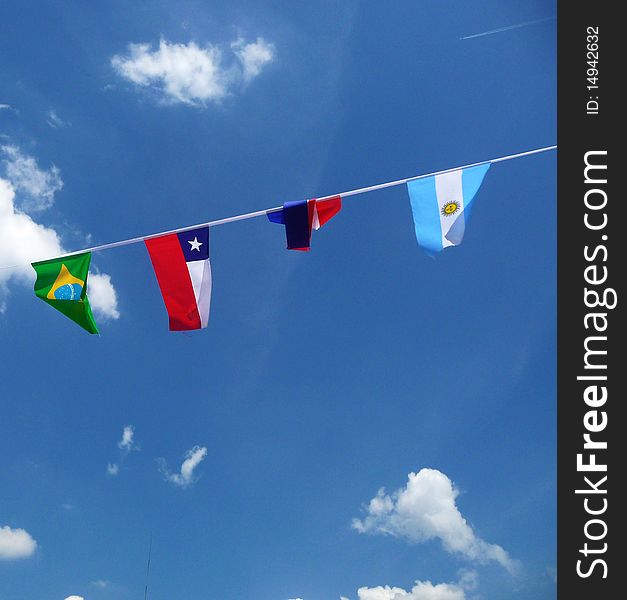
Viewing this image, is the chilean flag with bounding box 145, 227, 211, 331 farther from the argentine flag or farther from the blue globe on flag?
the argentine flag

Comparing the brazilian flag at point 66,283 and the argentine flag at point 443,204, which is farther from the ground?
the argentine flag at point 443,204

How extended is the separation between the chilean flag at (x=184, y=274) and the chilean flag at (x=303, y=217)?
5.45ft

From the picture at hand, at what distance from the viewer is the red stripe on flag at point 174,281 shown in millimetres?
11672

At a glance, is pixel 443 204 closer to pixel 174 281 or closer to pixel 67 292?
pixel 174 281

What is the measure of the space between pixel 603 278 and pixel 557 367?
1.84 metres

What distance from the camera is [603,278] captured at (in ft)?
35.1

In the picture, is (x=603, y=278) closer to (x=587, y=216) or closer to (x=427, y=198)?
(x=587, y=216)

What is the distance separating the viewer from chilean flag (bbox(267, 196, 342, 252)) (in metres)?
11.3

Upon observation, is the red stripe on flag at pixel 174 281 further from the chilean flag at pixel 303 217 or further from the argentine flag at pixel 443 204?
the argentine flag at pixel 443 204

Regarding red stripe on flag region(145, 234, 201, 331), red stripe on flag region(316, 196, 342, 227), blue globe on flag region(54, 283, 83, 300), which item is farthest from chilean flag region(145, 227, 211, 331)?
red stripe on flag region(316, 196, 342, 227)

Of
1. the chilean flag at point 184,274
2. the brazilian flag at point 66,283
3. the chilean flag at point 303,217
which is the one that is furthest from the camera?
the chilean flag at point 184,274

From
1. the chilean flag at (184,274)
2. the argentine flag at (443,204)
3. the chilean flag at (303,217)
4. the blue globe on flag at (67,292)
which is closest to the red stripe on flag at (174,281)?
the chilean flag at (184,274)

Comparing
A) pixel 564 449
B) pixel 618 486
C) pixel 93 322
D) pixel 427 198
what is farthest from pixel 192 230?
pixel 618 486

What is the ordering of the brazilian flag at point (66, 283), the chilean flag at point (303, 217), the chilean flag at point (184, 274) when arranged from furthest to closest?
the chilean flag at point (184, 274) → the brazilian flag at point (66, 283) → the chilean flag at point (303, 217)
